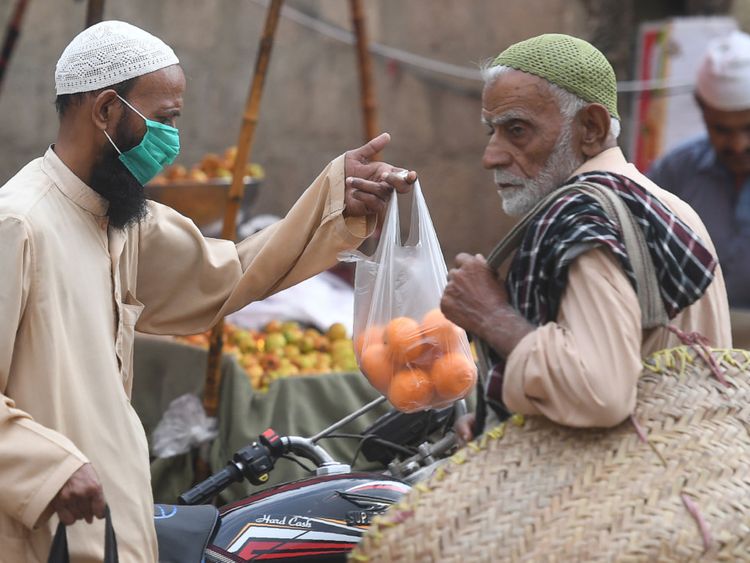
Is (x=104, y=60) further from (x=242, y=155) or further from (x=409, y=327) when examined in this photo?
(x=242, y=155)

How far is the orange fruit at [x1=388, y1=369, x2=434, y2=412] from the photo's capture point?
263 centimetres

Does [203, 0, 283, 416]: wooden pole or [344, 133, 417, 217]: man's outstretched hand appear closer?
[344, 133, 417, 217]: man's outstretched hand

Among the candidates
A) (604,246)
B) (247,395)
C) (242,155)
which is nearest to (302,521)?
(604,246)

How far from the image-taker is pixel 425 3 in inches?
302

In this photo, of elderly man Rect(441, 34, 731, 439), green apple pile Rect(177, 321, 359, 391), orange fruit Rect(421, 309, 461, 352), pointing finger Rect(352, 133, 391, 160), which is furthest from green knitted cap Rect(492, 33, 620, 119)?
green apple pile Rect(177, 321, 359, 391)

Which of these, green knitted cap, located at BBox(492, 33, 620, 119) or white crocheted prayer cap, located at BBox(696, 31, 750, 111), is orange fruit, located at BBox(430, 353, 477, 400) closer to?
green knitted cap, located at BBox(492, 33, 620, 119)

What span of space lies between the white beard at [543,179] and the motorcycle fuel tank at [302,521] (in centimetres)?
82

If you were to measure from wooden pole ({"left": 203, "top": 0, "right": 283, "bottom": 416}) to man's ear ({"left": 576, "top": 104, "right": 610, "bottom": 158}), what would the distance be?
213 centimetres

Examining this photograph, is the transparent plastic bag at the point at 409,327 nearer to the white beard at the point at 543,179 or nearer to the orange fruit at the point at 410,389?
the orange fruit at the point at 410,389

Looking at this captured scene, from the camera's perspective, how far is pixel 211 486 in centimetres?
288

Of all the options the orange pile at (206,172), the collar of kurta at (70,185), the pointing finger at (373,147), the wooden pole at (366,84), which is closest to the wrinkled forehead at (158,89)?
the collar of kurta at (70,185)

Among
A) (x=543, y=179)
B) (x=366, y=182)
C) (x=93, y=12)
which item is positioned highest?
(x=93, y=12)

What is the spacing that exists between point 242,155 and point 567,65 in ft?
7.26

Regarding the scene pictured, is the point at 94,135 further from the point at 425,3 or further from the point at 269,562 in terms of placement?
the point at 425,3
